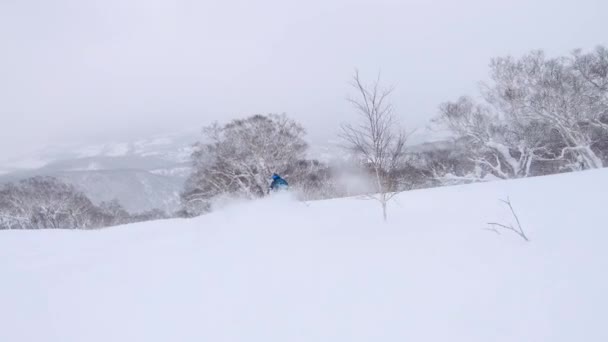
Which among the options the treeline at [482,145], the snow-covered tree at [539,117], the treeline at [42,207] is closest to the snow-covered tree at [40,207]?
the treeline at [42,207]

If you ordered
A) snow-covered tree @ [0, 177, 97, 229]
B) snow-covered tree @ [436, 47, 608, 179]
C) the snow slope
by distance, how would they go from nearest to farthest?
the snow slope, snow-covered tree @ [436, 47, 608, 179], snow-covered tree @ [0, 177, 97, 229]

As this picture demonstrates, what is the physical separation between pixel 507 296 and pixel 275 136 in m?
20.9

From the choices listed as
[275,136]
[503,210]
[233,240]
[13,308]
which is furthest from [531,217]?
[275,136]

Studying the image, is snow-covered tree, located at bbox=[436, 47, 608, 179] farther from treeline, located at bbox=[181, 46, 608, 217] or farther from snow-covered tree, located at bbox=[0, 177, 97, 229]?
snow-covered tree, located at bbox=[0, 177, 97, 229]

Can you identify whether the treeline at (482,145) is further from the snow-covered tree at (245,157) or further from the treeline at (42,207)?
the treeline at (42,207)

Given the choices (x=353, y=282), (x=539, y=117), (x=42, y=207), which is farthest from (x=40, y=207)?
(x=539, y=117)

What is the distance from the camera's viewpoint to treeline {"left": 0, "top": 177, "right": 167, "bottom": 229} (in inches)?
1200

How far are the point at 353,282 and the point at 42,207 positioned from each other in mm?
38021

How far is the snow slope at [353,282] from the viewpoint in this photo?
125 inches

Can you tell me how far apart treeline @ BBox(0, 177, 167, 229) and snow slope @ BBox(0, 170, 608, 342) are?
2970cm

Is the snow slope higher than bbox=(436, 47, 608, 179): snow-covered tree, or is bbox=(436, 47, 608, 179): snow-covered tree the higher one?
bbox=(436, 47, 608, 179): snow-covered tree

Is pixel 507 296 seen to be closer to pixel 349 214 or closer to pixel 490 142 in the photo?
pixel 349 214

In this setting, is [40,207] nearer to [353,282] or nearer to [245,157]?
[245,157]

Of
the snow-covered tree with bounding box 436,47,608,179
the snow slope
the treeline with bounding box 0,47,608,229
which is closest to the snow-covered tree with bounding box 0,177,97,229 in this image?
the treeline with bounding box 0,47,608,229
